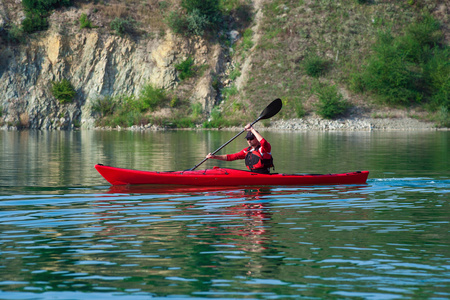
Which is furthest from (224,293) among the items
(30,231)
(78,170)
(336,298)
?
(78,170)

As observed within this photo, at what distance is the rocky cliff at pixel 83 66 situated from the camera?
162ft

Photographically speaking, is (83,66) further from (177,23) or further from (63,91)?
(177,23)

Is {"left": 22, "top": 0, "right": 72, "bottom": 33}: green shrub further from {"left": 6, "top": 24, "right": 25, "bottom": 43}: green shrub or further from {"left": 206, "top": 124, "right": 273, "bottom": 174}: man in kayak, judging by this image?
{"left": 206, "top": 124, "right": 273, "bottom": 174}: man in kayak

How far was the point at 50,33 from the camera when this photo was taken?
5062cm

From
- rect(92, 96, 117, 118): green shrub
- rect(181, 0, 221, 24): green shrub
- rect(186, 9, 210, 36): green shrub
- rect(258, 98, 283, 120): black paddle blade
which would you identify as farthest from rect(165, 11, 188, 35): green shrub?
rect(258, 98, 283, 120): black paddle blade

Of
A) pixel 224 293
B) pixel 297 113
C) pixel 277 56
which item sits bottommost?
pixel 224 293

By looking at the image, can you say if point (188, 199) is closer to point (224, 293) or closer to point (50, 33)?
point (224, 293)

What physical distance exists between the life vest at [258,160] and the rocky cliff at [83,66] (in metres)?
36.2

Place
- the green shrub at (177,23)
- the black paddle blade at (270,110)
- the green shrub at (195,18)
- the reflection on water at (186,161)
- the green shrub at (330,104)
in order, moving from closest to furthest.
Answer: the reflection on water at (186,161)
the black paddle blade at (270,110)
the green shrub at (330,104)
the green shrub at (195,18)
the green shrub at (177,23)

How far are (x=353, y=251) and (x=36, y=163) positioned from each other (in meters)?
13.6

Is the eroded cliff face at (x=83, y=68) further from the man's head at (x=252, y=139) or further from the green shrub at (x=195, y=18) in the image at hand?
the man's head at (x=252, y=139)

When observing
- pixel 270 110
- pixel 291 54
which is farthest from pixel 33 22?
pixel 270 110

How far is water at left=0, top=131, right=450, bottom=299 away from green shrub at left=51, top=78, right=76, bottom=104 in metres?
36.6

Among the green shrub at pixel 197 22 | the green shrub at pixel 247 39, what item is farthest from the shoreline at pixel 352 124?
the green shrub at pixel 197 22
